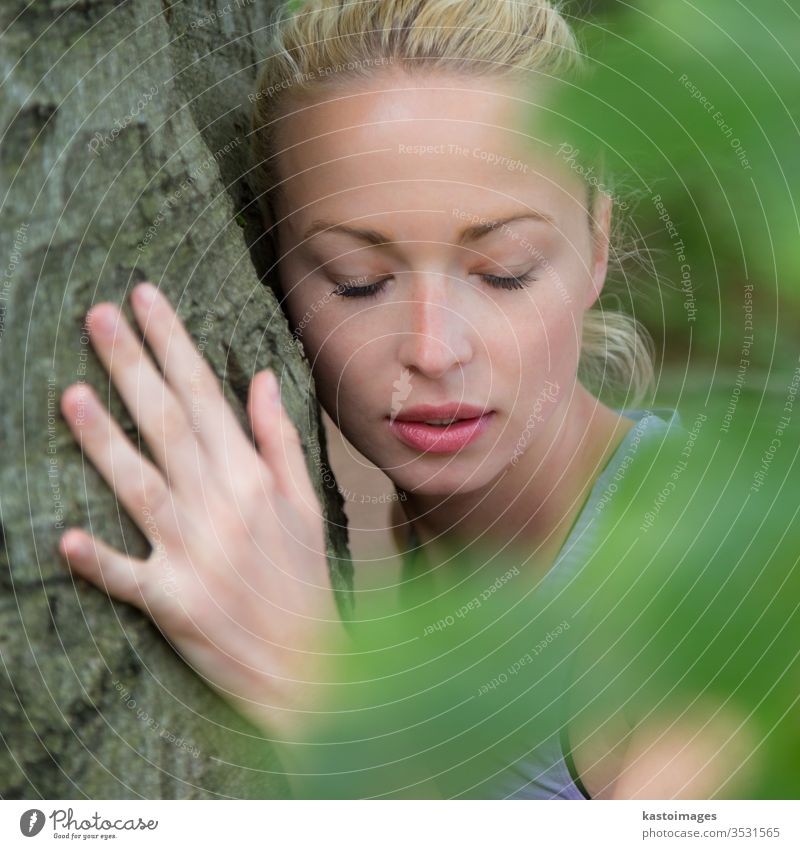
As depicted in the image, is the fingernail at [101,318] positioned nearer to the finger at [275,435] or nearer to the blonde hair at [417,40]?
the finger at [275,435]

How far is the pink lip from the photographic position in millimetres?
667

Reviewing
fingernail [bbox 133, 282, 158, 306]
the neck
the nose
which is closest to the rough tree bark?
fingernail [bbox 133, 282, 158, 306]

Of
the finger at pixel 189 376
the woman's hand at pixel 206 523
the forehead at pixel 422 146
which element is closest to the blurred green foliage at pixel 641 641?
the woman's hand at pixel 206 523

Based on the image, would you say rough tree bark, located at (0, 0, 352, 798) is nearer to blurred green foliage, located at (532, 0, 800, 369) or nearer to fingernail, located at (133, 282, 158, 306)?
fingernail, located at (133, 282, 158, 306)

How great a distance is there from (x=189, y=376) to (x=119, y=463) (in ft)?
0.24

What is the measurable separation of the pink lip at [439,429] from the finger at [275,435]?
0.09m

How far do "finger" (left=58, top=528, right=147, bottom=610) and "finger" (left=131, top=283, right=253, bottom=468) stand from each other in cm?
9

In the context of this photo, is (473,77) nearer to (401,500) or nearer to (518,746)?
(401,500)

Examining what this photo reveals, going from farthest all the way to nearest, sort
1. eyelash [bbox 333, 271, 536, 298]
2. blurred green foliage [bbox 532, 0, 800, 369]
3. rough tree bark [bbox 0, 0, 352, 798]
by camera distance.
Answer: eyelash [bbox 333, 271, 536, 298] → rough tree bark [bbox 0, 0, 352, 798] → blurred green foliage [bbox 532, 0, 800, 369]

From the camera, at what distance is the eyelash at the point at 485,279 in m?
0.63

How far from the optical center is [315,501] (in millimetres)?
649

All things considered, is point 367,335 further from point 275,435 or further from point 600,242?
point 600,242

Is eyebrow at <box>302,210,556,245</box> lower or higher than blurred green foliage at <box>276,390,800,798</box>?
higher

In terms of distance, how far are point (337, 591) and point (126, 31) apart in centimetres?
40
